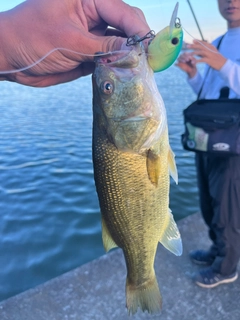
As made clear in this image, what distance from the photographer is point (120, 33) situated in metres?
2.11

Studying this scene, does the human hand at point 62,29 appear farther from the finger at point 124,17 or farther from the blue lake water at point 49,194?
the blue lake water at point 49,194

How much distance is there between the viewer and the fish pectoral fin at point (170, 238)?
195cm

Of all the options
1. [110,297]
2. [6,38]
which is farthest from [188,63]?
[110,297]

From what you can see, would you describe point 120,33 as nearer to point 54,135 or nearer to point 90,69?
point 90,69

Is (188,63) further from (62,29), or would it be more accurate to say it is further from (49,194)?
(49,194)

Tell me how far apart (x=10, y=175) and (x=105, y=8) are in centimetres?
586

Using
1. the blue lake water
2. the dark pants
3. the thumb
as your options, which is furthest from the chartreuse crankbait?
the blue lake water

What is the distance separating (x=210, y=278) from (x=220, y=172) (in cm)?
97

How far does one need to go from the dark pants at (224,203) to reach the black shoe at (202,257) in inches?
5.4

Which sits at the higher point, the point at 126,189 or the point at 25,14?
the point at 25,14

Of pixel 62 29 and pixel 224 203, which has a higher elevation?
pixel 62 29

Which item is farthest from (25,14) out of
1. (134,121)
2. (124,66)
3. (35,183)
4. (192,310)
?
(35,183)

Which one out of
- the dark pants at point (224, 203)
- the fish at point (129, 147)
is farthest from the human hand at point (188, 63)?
the fish at point (129, 147)

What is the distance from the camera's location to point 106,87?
1.61 m
